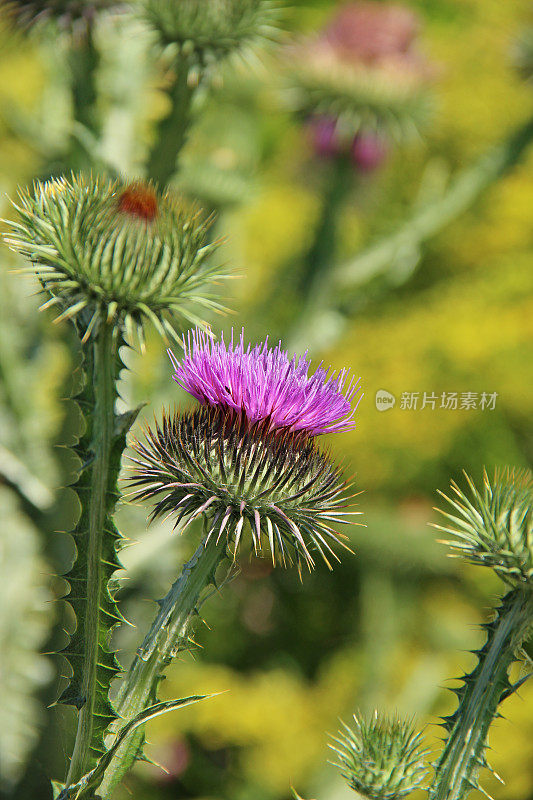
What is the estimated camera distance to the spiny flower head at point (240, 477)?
2.06 meters

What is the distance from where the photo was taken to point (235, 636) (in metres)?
7.37

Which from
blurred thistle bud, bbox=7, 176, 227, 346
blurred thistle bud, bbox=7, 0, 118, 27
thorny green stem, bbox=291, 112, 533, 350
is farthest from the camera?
thorny green stem, bbox=291, 112, 533, 350

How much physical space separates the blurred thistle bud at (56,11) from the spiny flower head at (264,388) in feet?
7.29

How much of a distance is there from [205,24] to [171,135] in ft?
1.67

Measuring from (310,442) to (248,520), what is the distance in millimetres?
290

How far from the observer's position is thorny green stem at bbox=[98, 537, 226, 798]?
6.67 ft

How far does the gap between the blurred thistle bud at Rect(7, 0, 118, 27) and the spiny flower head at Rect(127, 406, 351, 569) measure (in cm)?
232

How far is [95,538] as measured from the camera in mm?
2053

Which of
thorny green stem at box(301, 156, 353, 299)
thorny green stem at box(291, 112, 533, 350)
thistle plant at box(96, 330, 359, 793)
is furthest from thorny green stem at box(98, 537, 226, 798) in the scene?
thorny green stem at box(301, 156, 353, 299)

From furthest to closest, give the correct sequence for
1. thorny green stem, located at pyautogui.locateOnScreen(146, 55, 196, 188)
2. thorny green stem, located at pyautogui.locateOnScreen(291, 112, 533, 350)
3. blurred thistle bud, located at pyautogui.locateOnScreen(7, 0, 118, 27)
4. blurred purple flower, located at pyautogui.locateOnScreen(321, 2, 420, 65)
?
blurred purple flower, located at pyautogui.locateOnScreen(321, 2, 420, 65) < thorny green stem, located at pyautogui.locateOnScreen(291, 112, 533, 350) < thorny green stem, located at pyautogui.locateOnScreen(146, 55, 196, 188) < blurred thistle bud, located at pyautogui.locateOnScreen(7, 0, 118, 27)

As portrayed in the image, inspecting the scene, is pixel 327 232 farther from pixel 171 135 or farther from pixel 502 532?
pixel 502 532

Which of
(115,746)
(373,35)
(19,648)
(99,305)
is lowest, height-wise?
(115,746)

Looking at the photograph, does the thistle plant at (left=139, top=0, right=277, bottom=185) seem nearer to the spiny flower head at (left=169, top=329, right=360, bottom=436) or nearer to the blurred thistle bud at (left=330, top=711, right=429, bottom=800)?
the spiny flower head at (left=169, top=329, right=360, bottom=436)

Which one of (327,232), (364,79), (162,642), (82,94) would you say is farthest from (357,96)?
(162,642)
